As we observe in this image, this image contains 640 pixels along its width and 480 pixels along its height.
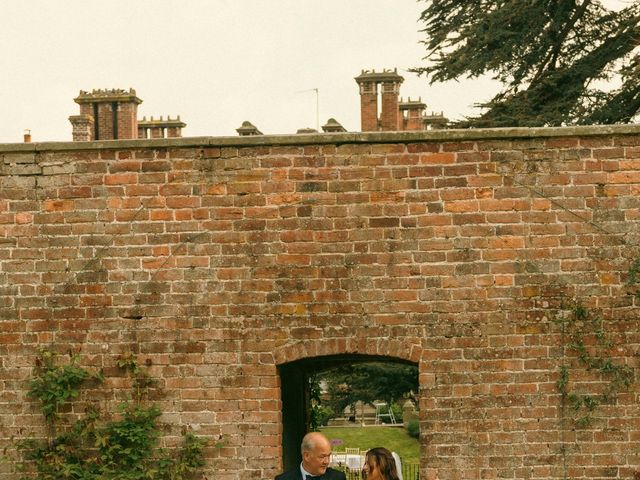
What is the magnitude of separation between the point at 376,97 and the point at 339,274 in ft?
88.6

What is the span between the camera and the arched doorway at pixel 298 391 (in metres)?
9.04

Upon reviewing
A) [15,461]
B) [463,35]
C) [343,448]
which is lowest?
[343,448]

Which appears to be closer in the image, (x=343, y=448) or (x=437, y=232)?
(x=437, y=232)

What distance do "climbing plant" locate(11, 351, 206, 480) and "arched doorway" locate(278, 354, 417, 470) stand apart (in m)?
1.09

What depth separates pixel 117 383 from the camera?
8.82m

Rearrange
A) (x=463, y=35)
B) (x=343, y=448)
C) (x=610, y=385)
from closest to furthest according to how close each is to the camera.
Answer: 1. (x=610, y=385)
2. (x=463, y=35)
3. (x=343, y=448)

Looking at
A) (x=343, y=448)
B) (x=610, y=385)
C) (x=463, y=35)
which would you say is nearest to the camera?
(x=610, y=385)

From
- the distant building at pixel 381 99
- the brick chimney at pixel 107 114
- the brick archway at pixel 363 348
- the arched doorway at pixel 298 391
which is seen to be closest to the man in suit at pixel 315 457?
the brick archway at pixel 363 348

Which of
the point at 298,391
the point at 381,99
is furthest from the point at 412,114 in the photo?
the point at 298,391

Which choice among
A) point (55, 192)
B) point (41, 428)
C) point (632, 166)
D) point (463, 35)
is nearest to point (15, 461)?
point (41, 428)

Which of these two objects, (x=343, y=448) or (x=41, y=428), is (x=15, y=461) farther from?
(x=343, y=448)

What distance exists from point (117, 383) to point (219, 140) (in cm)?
214

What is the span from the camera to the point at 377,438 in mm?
30016

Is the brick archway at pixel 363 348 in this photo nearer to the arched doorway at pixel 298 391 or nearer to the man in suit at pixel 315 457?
the arched doorway at pixel 298 391
